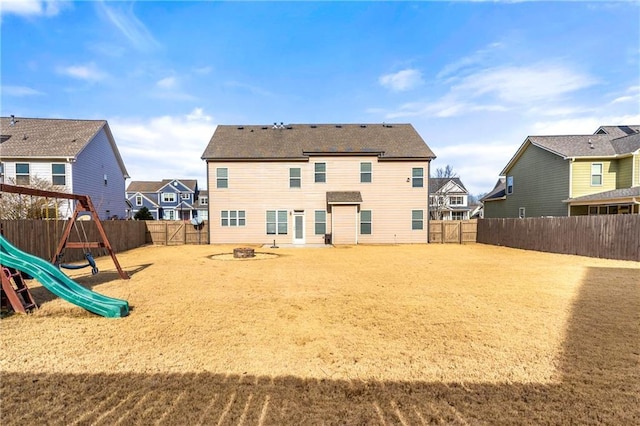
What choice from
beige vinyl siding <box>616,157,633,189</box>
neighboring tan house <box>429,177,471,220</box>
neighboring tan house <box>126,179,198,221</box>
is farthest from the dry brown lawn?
neighboring tan house <box>126,179,198,221</box>

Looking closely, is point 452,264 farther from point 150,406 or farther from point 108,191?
point 108,191

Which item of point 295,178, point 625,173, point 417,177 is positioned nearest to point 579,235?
point 417,177

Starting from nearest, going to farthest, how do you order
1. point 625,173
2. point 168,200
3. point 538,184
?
point 625,173, point 538,184, point 168,200

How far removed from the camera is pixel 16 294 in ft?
18.3

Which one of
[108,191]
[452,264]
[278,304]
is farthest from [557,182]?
[108,191]

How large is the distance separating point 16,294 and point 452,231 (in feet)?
72.9

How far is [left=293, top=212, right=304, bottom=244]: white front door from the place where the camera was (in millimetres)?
20266

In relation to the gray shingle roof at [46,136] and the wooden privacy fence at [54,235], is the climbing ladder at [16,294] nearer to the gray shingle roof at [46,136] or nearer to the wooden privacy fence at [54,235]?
the wooden privacy fence at [54,235]

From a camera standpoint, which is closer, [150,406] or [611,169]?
[150,406]

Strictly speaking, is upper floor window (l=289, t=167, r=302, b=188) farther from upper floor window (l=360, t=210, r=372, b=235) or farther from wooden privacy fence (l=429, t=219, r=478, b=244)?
wooden privacy fence (l=429, t=219, r=478, b=244)

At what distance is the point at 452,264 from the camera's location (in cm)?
1171

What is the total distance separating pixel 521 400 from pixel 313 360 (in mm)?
2235

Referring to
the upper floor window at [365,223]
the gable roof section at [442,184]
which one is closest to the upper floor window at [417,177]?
the upper floor window at [365,223]

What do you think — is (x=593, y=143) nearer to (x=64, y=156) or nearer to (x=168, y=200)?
(x=64, y=156)
